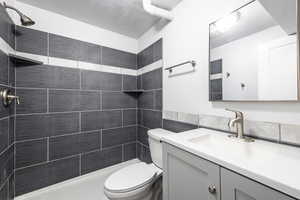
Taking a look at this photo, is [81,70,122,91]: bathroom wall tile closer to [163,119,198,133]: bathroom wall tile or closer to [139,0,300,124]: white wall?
[139,0,300,124]: white wall

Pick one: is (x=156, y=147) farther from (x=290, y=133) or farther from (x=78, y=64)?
(x=78, y=64)

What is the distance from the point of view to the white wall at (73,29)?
1.56 meters

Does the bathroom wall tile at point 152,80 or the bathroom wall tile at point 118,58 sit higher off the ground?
the bathroom wall tile at point 118,58

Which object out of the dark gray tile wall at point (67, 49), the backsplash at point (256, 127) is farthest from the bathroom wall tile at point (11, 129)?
the backsplash at point (256, 127)

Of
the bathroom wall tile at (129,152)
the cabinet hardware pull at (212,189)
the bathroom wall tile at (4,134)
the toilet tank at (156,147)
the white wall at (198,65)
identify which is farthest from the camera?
the bathroom wall tile at (129,152)

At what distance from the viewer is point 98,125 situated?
1.97 m

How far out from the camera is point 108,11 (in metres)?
1.65

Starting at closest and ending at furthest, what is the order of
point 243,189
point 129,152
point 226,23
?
point 243,189
point 226,23
point 129,152

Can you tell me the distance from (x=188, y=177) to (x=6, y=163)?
1611 mm

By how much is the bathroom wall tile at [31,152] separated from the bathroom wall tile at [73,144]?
0.25 feet

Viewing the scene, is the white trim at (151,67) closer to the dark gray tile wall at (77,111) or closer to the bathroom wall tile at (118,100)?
the dark gray tile wall at (77,111)

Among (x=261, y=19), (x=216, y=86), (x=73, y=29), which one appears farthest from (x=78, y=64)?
(x=261, y=19)

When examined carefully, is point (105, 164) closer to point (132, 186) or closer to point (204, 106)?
point (132, 186)

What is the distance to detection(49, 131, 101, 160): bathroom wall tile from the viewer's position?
166 centimetres
